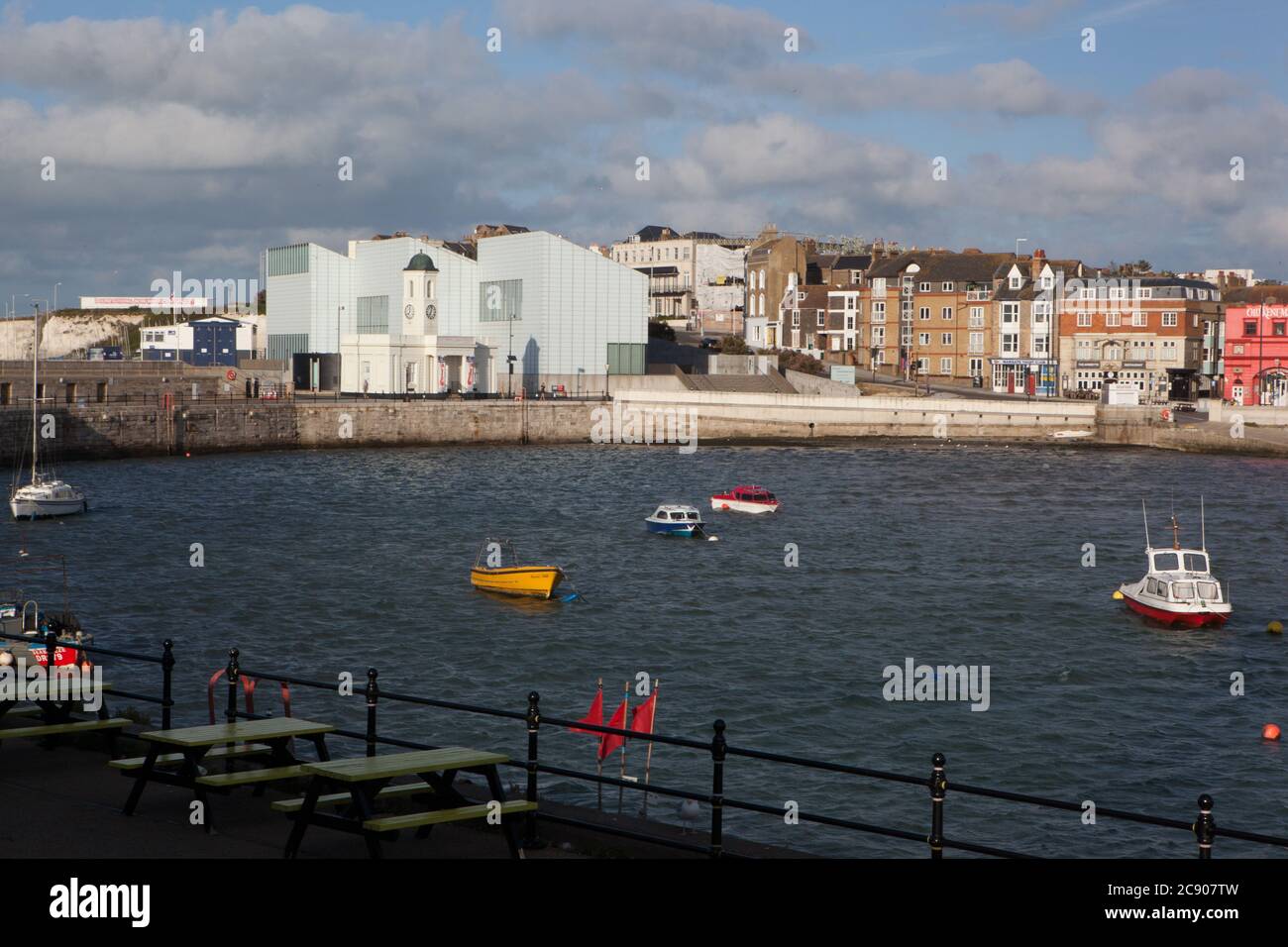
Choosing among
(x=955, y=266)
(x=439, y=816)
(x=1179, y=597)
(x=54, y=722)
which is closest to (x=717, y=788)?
(x=439, y=816)

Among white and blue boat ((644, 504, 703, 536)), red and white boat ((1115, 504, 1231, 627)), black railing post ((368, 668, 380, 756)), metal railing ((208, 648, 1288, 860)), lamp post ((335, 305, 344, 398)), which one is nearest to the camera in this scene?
metal railing ((208, 648, 1288, 860))

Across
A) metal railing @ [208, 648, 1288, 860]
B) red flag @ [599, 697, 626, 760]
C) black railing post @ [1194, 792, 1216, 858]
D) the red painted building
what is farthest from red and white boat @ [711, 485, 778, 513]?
the red painted building

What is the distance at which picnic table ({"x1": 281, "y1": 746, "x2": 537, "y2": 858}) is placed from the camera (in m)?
9.50

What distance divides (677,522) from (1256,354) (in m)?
64.3

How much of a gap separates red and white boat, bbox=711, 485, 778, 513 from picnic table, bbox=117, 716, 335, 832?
49.5 meters

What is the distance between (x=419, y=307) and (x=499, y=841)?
101751 millimetres

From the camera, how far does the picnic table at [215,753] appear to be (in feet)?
34.2

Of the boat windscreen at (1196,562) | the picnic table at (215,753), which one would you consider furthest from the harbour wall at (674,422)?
the picnic table at (215,753)

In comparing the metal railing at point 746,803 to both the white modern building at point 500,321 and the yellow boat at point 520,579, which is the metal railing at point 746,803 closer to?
the yellow boat at point 520,579

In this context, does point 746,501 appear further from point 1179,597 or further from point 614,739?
point 614,739

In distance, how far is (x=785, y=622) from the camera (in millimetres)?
37531

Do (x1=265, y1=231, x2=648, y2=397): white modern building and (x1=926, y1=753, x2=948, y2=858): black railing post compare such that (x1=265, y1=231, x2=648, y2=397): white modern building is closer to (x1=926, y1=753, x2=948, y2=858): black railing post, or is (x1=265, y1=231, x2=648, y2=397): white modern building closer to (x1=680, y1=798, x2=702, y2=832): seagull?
(x1=680, y1=798, x2=702, y2=832): seagull

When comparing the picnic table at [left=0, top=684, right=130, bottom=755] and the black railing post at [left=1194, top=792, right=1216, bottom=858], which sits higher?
the black railing post at [left=1194, top=792, right=1216, bottom=858]

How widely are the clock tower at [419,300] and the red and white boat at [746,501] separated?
52458mm
